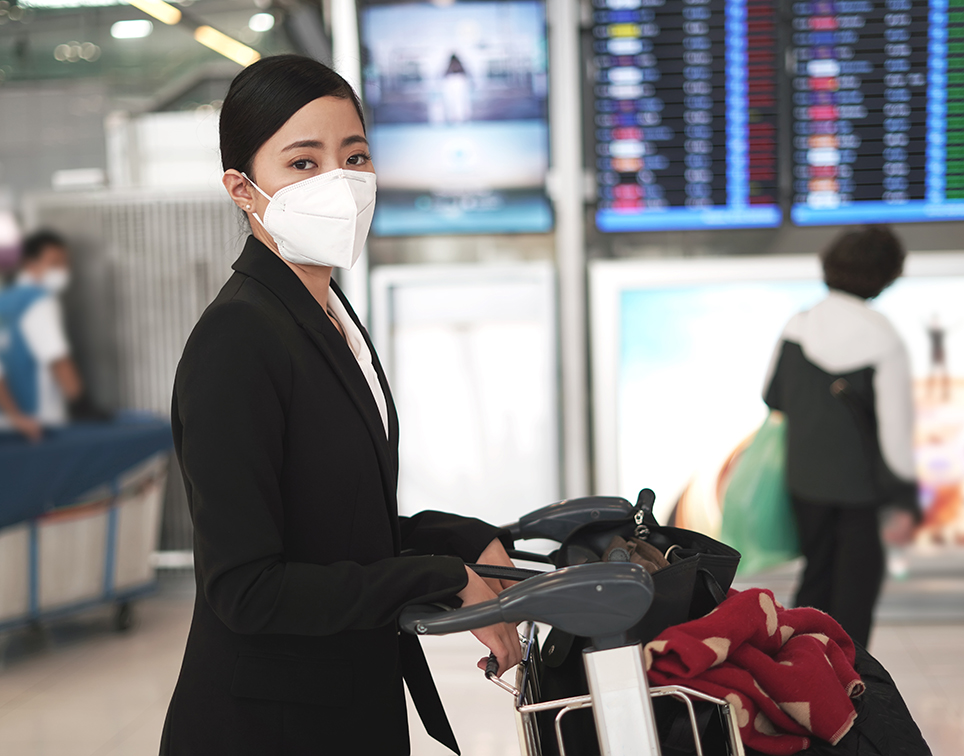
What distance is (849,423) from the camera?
2.82m

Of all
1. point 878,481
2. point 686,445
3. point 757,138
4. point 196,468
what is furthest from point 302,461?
point 757,138

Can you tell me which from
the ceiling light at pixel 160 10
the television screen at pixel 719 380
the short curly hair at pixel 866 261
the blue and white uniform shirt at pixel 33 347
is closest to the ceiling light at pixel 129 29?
the ceiling light at pixel 160 10

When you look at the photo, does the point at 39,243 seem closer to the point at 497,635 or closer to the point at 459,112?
the point at 459,112

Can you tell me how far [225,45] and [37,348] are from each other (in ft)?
5.67

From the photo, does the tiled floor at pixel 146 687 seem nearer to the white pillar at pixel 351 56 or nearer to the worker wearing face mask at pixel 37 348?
the worker wearing face mask at pixel 37 348

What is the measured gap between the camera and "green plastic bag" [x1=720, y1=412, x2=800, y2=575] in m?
3.21

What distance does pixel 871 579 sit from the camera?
9.21 feet

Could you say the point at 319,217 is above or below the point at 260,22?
below

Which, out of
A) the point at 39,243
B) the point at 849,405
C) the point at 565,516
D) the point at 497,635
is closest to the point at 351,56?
the point at 39,243

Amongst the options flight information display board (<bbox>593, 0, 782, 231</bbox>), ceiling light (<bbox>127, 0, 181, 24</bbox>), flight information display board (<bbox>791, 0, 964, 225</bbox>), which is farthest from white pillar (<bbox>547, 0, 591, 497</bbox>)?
ceiling light (<bbox>127, 0, 181, 24</bbox>)

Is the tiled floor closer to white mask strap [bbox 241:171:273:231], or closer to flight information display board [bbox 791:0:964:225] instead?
flight information display board [bbox 791:0:964:225]

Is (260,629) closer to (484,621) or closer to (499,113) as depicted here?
(484,621)

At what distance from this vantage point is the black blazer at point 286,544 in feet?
3.16

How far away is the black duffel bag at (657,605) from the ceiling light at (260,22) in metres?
3.83
